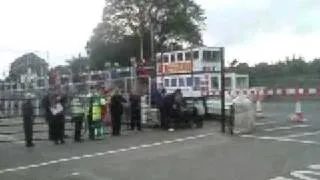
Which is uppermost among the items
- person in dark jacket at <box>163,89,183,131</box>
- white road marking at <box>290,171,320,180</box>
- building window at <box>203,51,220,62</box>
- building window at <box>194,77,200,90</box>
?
building window at <box>203,51,220,62</box>

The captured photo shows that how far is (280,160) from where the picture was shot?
14648 mm

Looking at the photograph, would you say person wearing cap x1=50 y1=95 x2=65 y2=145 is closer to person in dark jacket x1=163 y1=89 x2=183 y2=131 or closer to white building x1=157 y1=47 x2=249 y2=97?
person in dark jacket x1=163 y1=89 x2=183 y2=131

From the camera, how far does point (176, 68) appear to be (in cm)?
3622

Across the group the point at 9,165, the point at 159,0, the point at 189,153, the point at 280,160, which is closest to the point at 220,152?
the point at 189,153

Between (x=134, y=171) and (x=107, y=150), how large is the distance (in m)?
4.46

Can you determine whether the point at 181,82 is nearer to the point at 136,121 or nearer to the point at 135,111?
the point at 136,121

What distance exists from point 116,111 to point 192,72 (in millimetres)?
10442

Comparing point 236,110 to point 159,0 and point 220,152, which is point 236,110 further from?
point 159,0

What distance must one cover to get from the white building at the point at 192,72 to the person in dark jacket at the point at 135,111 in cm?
691

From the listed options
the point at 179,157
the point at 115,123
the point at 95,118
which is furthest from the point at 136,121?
the point at 179,157

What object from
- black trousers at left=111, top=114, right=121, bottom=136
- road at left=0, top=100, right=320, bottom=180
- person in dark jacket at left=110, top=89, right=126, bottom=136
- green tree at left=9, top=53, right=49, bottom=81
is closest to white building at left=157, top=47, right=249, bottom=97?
person in dark jacket at left=110, top=89, right=126, bottom=136

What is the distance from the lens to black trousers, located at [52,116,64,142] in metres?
20.7

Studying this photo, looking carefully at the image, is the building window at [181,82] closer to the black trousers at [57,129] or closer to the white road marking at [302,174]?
the black trousers at [57,129]

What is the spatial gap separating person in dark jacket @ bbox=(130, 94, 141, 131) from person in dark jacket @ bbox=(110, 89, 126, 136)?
90 cm
